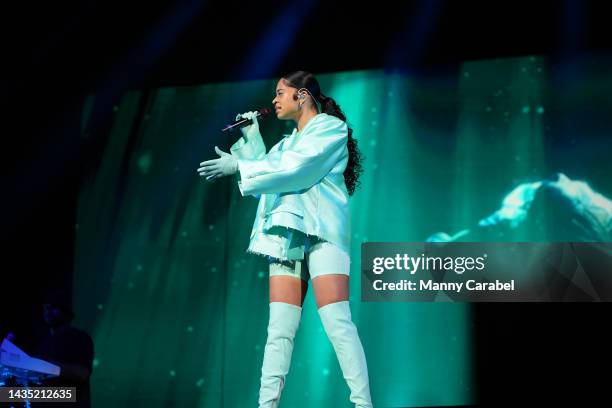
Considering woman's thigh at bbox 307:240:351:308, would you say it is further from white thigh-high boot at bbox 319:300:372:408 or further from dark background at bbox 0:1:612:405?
dark background at bbox 0:1:612:405

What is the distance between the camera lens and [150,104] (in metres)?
4.59

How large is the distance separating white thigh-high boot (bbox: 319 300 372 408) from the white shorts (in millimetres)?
108

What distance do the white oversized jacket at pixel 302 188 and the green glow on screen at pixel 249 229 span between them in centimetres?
172

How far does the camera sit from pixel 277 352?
2271 mm

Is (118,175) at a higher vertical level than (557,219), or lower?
higher

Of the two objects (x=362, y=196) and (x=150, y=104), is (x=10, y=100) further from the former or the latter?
(x=362, y=196)

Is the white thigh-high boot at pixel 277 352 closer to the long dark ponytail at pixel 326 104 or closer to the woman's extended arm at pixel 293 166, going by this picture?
the woman's extended arm at pixel 293 166

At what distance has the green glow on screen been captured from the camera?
4.03 meters

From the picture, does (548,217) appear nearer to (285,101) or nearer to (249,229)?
(249,229)

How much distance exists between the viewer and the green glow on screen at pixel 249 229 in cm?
403

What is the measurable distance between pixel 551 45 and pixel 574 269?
119 centimetres

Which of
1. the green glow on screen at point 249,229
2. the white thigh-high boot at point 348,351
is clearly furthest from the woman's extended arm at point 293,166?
the green glow on screen at point 249,229

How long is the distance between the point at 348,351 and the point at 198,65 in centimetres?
266

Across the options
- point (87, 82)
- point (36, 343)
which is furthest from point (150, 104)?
point (36, 343)
